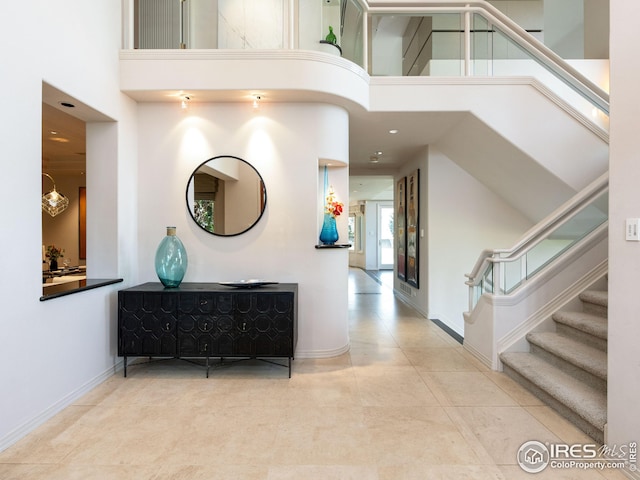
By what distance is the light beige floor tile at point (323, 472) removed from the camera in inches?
78.7

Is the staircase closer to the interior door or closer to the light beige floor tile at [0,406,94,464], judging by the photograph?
the light beige floor tile at [0,406,94,464]

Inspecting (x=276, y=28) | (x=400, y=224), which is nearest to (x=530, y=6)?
(x=400, y=224)

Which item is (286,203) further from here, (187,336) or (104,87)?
(104,87)

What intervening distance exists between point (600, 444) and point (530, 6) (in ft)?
23.4

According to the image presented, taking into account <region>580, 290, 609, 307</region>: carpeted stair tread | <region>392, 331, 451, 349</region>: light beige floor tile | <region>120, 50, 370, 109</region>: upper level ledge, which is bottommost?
<region>392, 331, 451, 349</region>: light beige floor tile

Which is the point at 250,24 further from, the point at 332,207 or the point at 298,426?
the point at 298,426

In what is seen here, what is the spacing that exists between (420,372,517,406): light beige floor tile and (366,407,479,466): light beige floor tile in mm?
317

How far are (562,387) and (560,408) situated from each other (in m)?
0.15

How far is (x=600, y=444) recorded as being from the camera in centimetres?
226

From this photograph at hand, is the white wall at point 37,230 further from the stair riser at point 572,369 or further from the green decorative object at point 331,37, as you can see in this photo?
the stair riser at point 572,369

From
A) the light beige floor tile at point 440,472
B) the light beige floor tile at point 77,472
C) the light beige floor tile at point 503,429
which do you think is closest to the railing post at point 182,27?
the light beige floor tile at point 77,472

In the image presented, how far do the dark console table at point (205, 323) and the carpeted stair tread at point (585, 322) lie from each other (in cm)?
242

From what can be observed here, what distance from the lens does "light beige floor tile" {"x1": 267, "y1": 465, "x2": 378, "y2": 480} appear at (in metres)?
2.00

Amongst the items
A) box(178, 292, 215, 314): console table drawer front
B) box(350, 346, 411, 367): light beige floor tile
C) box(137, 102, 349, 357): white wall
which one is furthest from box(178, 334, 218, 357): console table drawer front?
box(350, 346, 411, 367): light beige floor tile
